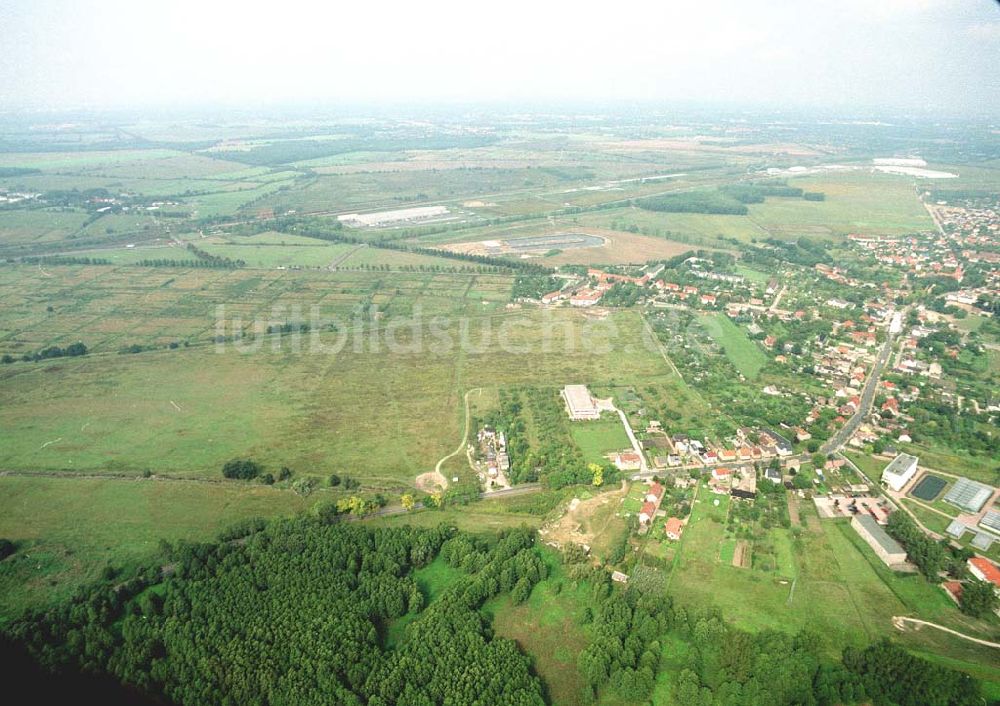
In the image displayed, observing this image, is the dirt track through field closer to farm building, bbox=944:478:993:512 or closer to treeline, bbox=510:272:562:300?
farm building, bbox=944:478:993:512

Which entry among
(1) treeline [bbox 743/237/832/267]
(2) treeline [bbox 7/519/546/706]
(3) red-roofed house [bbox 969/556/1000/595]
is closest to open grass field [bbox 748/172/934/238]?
(1) treeline [bbox 743/237/832/267]

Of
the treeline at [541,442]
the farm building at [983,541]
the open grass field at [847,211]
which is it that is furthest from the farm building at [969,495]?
the open grass field at [847,211]

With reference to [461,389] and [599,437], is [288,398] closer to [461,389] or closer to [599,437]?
[461,389]

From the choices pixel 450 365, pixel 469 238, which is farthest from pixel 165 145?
pixel 450 365

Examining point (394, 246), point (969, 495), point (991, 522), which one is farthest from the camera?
point (394, 246)

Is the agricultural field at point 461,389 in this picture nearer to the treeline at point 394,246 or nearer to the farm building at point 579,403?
the treeline at point 394,246

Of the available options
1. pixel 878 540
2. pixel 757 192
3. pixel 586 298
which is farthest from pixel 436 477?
pixel 757 192
